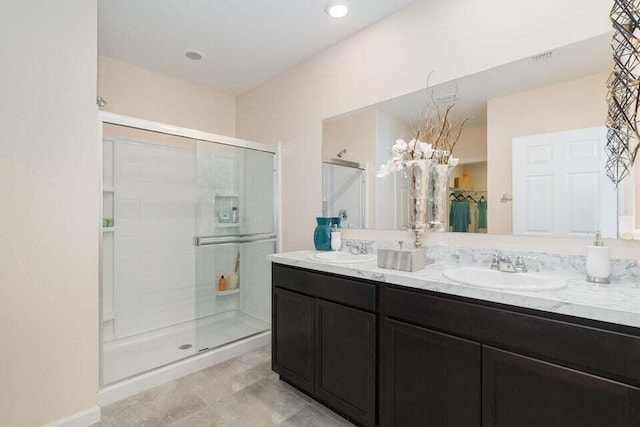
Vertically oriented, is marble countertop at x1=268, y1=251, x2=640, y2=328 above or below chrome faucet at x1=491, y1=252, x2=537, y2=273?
below

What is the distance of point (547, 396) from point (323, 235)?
1582mm

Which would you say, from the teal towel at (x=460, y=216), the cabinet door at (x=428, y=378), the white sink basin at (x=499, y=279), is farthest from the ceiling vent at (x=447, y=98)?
the cabinet door at (x=428, y=378)

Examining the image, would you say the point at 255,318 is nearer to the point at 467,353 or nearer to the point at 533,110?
the point at 467,353

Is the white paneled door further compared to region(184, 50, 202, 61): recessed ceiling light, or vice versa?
region(184, 50, 202, 61): recessed ceiling light

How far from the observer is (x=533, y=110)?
1.58 metres

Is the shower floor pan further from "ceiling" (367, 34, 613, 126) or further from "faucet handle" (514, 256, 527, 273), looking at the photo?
"ceiling" (367, 34, 613, 126)

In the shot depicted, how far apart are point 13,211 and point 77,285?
19.3 inches

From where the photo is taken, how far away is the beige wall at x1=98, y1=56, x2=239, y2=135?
8.87 ft

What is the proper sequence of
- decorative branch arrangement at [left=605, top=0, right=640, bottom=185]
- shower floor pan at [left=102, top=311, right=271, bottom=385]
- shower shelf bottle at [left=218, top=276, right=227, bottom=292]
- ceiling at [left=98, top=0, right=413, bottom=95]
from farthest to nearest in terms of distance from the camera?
1. shower shelf bottle at [left=218, top=276, right=227, bottom=292]
2. shower floor pan at [left=102, top=311, right=271, bottom=385]
3. ceiling at [left=98, top=0, right=413, bottom=95]
4. decorative branch arrangement at [left=605, top=0, right=640, bottom=185]

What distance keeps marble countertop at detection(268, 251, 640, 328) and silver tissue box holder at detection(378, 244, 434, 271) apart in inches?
1.6

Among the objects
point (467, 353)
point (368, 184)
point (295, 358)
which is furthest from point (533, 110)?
point (295, 358)

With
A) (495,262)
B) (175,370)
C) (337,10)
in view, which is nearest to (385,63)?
(337,10)

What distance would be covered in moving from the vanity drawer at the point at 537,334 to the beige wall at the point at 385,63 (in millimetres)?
1292

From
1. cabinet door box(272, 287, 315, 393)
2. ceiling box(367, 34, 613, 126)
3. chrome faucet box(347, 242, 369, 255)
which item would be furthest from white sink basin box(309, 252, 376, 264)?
ceiling box(367, 34, 613, 126)
